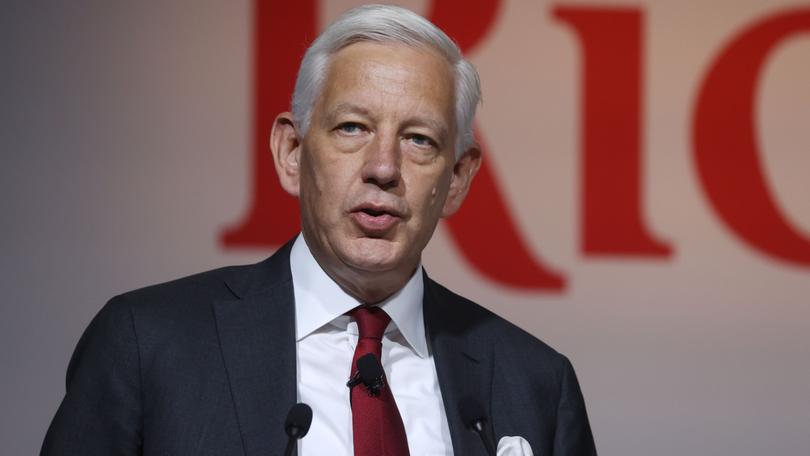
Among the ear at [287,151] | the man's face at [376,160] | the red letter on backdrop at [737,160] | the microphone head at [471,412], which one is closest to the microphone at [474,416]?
the microphone head at [471,412]

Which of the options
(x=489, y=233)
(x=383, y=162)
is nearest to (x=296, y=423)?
(x=383, y=162)

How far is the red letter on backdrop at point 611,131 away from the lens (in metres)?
3.17

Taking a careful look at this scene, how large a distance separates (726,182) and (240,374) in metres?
2.00

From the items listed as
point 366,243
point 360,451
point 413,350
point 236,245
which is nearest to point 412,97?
point 366,243

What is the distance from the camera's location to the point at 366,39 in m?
1.82

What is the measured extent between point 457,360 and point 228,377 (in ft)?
1.38

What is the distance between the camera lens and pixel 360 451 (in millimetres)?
1636

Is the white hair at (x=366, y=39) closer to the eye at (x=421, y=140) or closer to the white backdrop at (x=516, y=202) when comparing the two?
the eye at (x=421, y=140)

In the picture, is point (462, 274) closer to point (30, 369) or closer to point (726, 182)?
point (726, 182)

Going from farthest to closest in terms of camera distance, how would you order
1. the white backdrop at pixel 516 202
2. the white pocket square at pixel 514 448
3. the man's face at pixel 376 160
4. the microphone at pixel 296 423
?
the white backdrop at pixel 516 202 < the man's face at pixel 376 160 < the white pocket square at pixel 514 448 < the microphone at pixel 296 423

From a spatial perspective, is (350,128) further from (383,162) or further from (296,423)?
(296,423)

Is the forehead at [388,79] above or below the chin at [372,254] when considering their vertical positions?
above

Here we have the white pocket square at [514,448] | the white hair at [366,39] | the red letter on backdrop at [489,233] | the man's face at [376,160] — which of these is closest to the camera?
the white pocket square at [514,448]

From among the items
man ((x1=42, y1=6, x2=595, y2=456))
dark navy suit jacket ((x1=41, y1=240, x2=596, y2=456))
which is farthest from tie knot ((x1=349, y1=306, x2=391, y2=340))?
dark navy suit jacket ((x1=41, y1=240, x2=596, y2=456))
